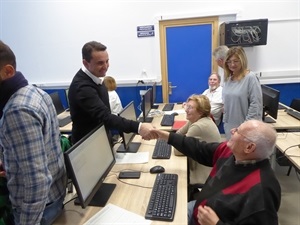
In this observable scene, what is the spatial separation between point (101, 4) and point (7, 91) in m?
4.01

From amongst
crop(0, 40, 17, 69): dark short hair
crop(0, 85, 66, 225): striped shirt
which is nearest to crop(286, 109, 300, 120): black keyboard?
crop(0, 85, 66, 225): striped shirt

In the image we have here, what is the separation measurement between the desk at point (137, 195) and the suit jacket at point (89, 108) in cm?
34

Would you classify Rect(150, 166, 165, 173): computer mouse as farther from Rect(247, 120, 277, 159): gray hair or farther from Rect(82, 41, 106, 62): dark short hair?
Rect(82, 41, 106, 62): dark short hair

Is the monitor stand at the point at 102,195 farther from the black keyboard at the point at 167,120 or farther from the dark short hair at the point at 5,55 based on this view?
the black keyboard at the point at 167,120

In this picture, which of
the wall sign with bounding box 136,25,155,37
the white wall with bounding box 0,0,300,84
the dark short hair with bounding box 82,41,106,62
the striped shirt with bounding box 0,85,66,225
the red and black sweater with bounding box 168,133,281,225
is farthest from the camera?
the wall sign with bounding box 136,25,155,37

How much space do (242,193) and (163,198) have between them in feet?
1.50

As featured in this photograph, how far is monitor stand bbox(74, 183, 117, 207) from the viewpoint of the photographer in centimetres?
146

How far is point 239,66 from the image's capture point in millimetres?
2607

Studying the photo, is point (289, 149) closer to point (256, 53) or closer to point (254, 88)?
point (254, 88)

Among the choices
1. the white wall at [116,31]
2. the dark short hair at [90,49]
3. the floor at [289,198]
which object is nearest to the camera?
the dark short hair at [90,49]

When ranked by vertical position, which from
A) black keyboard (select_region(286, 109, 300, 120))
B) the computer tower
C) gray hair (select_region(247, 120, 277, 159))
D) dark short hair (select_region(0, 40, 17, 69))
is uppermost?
the computer tower

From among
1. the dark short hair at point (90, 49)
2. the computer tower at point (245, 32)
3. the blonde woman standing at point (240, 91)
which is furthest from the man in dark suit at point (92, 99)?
the computer tower at point (245, 32)

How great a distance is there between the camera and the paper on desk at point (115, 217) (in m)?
1.28

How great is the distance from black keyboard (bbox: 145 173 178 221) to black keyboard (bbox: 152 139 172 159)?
0.32 meters
